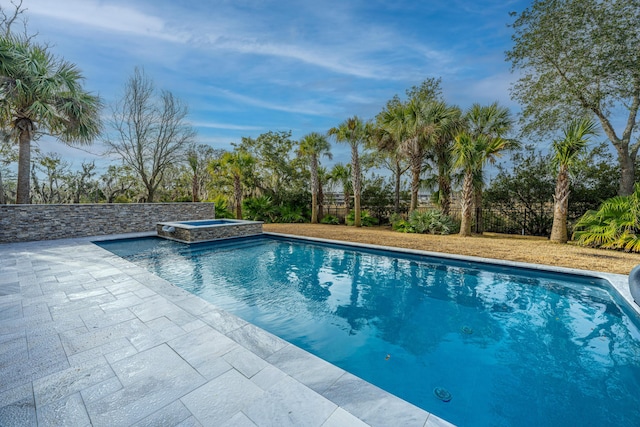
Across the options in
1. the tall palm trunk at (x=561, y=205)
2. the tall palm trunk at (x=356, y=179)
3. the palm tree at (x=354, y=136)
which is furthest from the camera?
the tall palm trunk at (x=356, y=179)

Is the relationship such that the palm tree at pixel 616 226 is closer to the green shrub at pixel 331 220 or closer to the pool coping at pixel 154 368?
the pool coping at pixel 154 368

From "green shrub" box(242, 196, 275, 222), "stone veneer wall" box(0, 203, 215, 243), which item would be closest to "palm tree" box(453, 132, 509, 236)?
"green shrub" box(242, 196, 275, 222)

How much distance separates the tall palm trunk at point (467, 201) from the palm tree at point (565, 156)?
235cm

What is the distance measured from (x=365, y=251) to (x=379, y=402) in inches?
241

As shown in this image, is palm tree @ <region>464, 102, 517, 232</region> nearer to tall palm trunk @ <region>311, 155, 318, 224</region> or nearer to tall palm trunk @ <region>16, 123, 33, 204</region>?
tall palm trunk @ <region>311, 155, 318, 224</region>

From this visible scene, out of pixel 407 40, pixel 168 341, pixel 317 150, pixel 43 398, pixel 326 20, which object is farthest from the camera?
pixel 317 150

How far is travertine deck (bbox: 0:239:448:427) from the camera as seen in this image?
1661 millimetres

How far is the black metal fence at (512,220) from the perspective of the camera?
1032 cm

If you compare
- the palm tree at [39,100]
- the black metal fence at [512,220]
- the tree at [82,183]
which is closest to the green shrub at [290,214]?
the black metal fence at [512,220]

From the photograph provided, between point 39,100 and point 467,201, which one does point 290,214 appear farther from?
point 39,100

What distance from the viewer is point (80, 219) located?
9344mm

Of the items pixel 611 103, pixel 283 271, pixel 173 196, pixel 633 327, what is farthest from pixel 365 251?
pixel 173 196

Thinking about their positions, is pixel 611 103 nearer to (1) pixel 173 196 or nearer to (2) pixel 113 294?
(2) pixel 113 294

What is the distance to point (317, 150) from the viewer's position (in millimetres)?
14352
